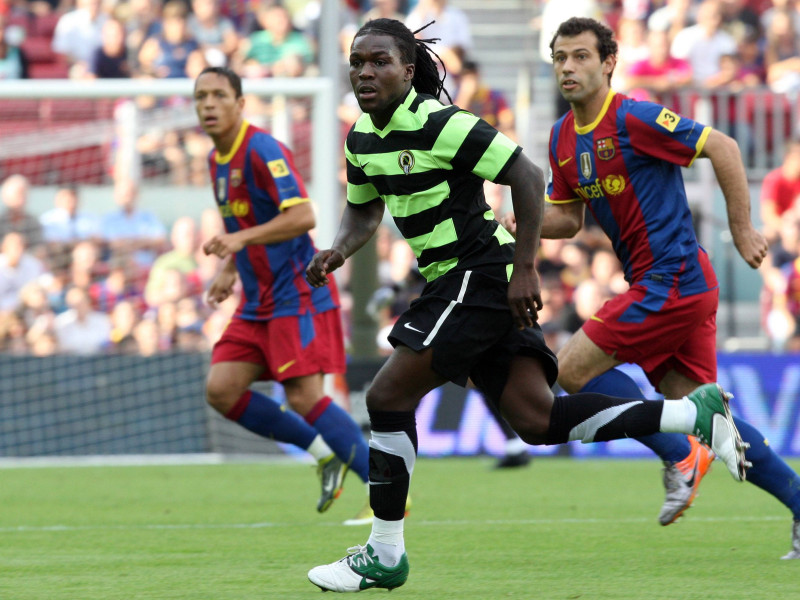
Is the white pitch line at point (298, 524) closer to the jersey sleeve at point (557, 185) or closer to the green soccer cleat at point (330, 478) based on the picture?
the green soccer cleat at point (330, 478)

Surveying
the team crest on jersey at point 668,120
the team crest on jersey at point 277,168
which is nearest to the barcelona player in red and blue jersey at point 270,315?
the team crest on jersey at point 277,168

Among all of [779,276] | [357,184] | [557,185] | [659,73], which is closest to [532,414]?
[357,184]

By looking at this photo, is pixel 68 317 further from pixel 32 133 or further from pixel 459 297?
pixel 459 297

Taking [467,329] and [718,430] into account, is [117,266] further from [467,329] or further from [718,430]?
[718,430]

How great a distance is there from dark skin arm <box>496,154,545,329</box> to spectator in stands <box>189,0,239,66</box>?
11.3 meters

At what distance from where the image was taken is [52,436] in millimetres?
11211

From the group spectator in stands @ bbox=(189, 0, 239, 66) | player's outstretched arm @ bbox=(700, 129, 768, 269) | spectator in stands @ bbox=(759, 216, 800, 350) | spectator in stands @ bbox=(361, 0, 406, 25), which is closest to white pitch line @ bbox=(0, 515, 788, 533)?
player's outstretched arm @ bbox=(700, 129, 768, 269)

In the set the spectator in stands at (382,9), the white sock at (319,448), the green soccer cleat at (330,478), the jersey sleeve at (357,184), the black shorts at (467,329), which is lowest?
the green soccer cleat at (330,478)

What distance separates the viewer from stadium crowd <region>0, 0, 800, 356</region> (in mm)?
11875

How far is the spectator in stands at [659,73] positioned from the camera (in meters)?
14.5

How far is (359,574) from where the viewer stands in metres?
4.57

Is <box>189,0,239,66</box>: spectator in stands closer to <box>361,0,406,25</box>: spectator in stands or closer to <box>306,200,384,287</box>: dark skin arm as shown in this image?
<box>361,0,406,25</box>: spectator in stands

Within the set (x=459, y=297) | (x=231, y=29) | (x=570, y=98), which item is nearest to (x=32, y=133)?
(x=231, y=29)

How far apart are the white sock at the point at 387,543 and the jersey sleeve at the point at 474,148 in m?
1.26
